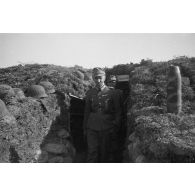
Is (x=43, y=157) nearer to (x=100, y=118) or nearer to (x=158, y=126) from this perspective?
(x=100, y=118)

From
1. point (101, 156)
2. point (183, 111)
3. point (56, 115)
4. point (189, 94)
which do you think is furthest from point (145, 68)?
point (101, 156)

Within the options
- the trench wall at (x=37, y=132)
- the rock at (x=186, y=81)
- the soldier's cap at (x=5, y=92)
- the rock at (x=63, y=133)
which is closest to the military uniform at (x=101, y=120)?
the trench wall at (x=37, y=132)

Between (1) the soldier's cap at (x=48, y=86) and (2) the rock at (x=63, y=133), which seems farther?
(1) the soldier's cap at (x=48, y=86)

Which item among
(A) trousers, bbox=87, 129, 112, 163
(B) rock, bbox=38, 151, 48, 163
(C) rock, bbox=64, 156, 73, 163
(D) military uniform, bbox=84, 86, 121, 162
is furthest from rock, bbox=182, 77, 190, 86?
(B) rock, bbox=38, 151, 48, 163

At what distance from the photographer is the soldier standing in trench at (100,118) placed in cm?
567

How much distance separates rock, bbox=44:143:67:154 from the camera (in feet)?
20.7

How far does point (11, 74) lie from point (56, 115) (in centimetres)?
386

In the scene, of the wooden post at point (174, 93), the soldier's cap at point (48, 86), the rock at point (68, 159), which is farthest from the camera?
the soldier's cap at point (48, 86)

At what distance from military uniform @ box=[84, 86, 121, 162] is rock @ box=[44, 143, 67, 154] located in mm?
1081

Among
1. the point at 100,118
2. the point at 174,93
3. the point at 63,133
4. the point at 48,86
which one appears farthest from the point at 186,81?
the point at 48,86

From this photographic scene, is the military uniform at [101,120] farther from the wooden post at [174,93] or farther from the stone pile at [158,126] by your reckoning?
the wooden post at [174,93]

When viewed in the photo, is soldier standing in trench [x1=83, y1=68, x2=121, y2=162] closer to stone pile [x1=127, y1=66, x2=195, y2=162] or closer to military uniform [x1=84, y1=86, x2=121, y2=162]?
military uniform [x1=84, y1=86, x2=121, y2=162]

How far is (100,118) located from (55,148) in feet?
5.14

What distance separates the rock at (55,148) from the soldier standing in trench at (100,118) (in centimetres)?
100
